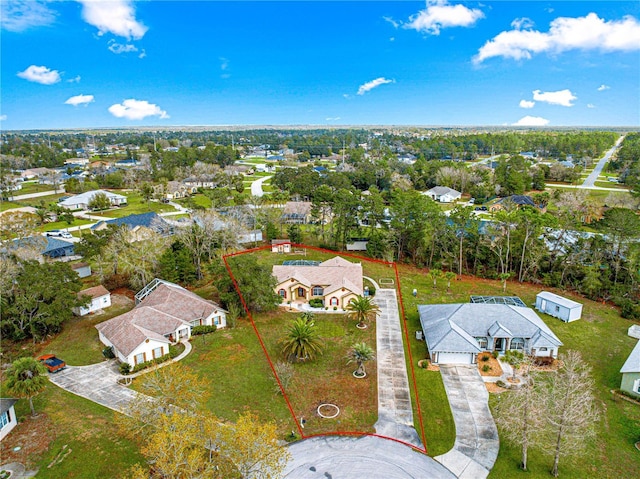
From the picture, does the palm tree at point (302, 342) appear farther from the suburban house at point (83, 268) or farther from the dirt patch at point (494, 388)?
the suburban house at point (83, 268)

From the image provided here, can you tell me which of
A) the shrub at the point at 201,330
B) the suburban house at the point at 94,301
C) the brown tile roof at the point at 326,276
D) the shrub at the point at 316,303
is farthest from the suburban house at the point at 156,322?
the shrub at the point at 316,303

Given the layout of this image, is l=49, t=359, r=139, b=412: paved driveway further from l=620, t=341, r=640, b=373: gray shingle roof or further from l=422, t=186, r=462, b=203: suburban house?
l=422, t=186, r=462, b=203: suburban house

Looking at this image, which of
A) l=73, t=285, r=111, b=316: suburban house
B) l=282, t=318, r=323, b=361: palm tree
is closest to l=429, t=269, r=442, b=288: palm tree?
l=282, t=318, r=323, b=361: palm tree

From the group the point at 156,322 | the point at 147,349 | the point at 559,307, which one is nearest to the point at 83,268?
the point at 156,322

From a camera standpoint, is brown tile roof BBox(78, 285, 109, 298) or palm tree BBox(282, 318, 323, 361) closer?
palm tree BBox(282, 318, 323, 361)

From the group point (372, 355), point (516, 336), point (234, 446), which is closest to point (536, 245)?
point (516, 336)

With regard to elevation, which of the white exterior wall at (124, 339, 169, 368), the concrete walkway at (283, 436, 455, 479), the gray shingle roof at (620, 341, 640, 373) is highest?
the gray shingle roof at (620, 341, 640, 373)

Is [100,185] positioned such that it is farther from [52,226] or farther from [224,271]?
[224,271]
